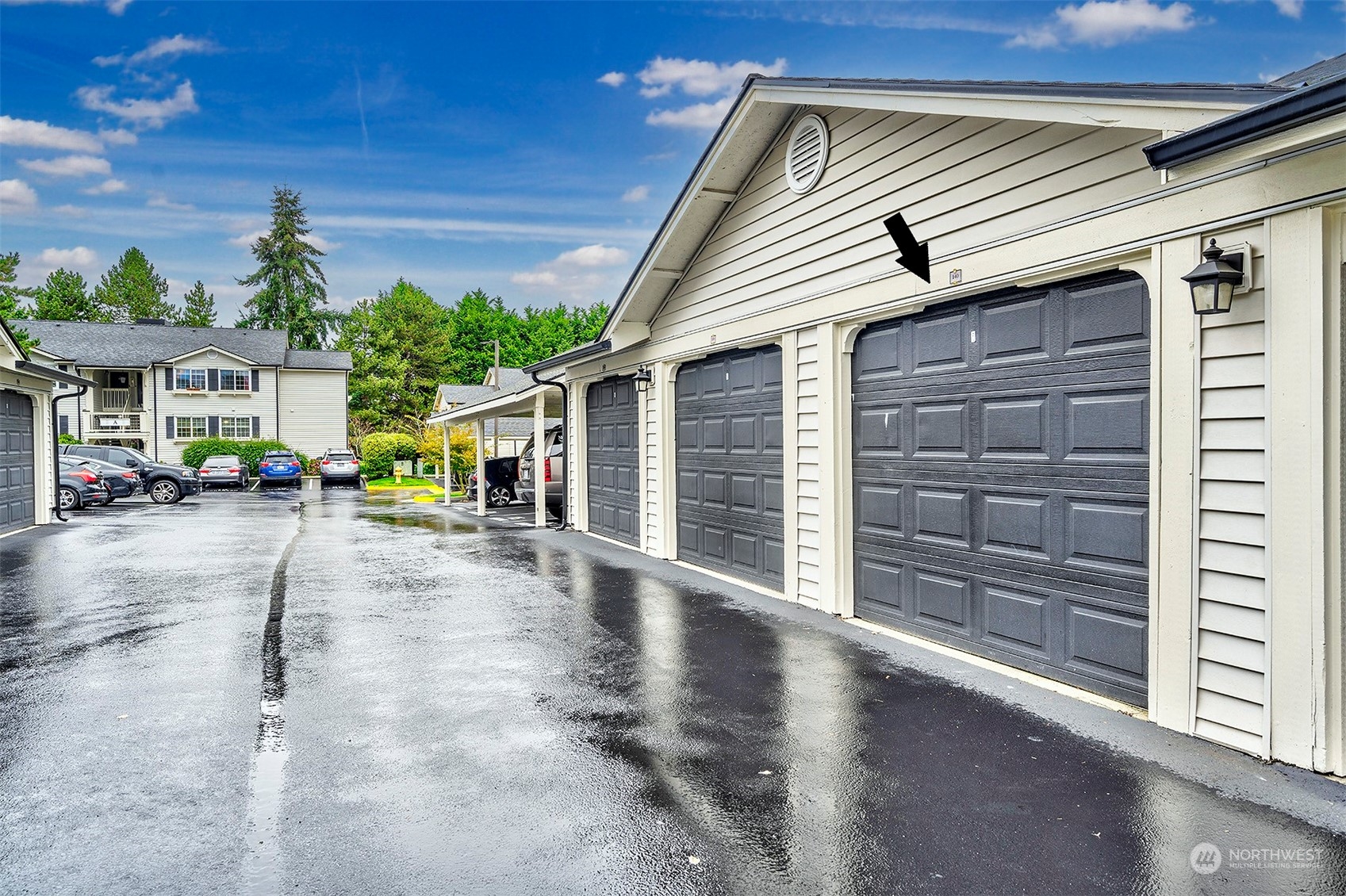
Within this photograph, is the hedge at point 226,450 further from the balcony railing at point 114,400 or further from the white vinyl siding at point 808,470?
the white vinyl siding at point 808,470

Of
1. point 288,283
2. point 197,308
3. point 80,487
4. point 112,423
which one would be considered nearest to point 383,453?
point 112,423

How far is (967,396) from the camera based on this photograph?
5199 mm

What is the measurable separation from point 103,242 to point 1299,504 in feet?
238

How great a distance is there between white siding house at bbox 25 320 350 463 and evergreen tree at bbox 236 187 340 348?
1539 centimetres

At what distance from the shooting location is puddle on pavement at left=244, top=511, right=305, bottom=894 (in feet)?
8.70

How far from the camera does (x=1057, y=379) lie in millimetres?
4555

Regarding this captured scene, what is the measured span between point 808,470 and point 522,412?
11028 millimetres

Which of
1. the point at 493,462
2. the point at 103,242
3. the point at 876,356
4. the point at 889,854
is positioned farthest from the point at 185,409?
the point at 889,854

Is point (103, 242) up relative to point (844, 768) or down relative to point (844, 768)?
up

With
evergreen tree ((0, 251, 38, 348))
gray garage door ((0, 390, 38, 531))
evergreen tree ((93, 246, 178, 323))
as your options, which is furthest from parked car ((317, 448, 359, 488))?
evergreen tree ((93, 246, 178, 323))

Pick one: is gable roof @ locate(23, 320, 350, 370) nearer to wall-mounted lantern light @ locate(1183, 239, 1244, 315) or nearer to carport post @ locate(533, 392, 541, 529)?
carport post @ locate(533, 392, 541, 529)

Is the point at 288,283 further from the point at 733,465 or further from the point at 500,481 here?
the point at 733,465

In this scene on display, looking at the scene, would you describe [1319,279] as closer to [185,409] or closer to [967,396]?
[967,396]

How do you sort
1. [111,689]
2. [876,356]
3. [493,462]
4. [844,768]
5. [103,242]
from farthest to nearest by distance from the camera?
[103,242]
[493,462]
[876,356]
[111,689]
[844,768]
